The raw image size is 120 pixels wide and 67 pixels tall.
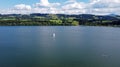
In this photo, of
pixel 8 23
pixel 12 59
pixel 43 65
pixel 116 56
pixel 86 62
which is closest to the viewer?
pixel 43 65

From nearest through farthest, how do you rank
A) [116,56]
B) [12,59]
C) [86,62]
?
[86,62]
[12,59]
[116,56]

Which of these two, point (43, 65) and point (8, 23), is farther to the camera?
point (8, 23)

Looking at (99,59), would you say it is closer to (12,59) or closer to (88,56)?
(88,56)

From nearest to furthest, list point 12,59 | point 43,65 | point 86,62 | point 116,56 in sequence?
point 43,65
point 86,62
point 12,59
point 116,56

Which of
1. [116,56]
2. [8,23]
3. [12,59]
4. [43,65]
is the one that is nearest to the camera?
[43,65]

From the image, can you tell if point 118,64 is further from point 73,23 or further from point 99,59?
point 73,23

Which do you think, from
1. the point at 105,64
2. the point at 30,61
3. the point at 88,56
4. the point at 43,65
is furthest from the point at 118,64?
the point at 30,61

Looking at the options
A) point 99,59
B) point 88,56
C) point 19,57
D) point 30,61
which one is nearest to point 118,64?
point 99,59

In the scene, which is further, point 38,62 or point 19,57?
point 19,57
